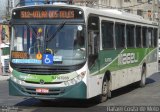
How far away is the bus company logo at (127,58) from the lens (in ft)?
57.4

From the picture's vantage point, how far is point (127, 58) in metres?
18.4

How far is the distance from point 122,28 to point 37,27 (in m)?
4.45

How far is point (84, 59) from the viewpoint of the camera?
13.7 m

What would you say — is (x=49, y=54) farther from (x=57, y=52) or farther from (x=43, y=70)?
(x=43, y=70)

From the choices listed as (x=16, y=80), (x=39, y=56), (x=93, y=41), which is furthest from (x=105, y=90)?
(x=16, y=80)

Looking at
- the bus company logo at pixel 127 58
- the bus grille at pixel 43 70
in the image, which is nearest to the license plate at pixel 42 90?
the bus grille at pixel 43 70

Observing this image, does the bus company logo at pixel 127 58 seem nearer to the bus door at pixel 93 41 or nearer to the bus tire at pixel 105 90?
the bus tire at pixel 105 90

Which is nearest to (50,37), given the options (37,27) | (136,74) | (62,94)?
(37,27)

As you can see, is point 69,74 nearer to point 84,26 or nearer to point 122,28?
point 84,26

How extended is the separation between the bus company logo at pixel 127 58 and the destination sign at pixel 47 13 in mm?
3775

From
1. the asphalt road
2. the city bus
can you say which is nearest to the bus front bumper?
the city bus

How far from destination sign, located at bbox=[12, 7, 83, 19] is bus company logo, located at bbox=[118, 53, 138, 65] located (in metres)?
3.77

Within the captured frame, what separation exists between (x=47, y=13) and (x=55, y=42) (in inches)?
35.9

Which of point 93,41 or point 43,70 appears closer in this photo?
point 43,70
